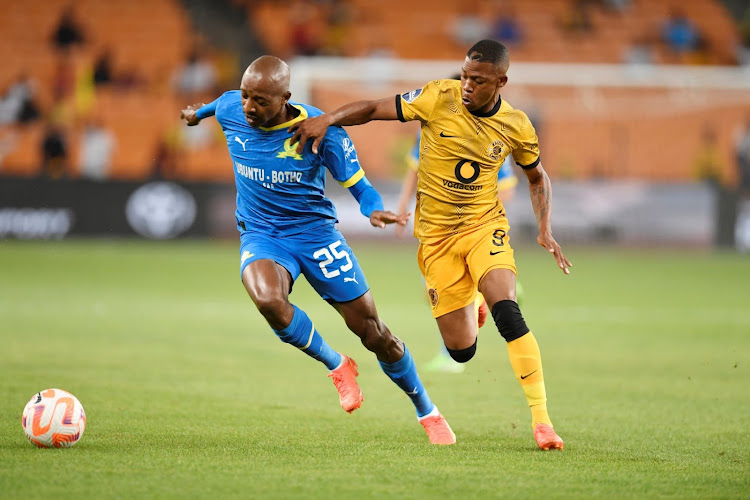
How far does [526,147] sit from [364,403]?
2358mm

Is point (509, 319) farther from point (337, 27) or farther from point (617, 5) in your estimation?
point (617, 5)

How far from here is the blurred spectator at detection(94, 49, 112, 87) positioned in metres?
25.1

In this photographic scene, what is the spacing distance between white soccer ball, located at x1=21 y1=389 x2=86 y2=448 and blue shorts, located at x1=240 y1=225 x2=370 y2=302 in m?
1.28

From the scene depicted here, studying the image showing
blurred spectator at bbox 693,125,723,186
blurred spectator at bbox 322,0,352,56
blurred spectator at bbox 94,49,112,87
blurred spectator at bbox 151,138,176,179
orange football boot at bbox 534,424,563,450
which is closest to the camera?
orange football boot at bbox 534,424,563,450

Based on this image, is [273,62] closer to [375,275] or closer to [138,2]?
[375,275]

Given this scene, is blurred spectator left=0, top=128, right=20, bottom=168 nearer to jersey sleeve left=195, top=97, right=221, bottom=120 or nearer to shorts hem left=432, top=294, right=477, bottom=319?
jersey sleeve left=195, top=97, right=221, bottom=120

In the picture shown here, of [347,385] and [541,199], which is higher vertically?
[541,199]

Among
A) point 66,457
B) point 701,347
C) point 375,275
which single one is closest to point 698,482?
point 66,457

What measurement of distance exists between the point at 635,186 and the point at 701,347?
11.4 meters

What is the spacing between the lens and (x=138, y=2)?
27.8 meters

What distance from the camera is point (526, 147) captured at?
629cm

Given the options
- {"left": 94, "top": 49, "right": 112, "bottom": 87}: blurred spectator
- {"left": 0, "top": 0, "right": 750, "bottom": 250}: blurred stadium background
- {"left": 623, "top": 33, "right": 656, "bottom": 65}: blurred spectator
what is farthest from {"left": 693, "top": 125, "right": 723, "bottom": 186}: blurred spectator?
{"left": 94, "top": 49, "right": 112, "bottom": 87}: blurred spectator

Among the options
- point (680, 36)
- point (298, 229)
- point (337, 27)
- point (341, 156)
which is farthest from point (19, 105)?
point (341, 156)

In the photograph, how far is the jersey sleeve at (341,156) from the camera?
6.08 m
